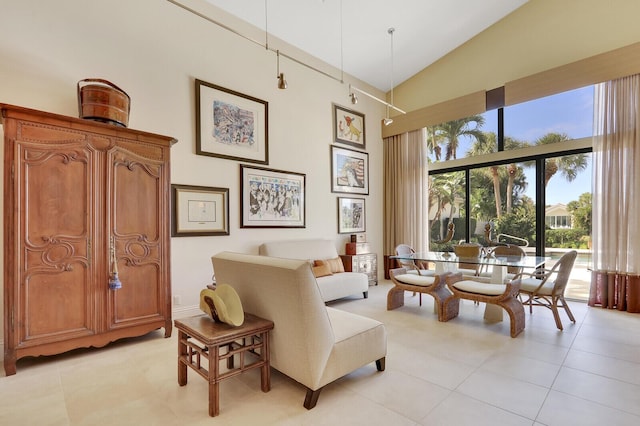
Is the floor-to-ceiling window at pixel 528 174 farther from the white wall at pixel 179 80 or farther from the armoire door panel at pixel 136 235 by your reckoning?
the armoire door panel at pixel 136 235

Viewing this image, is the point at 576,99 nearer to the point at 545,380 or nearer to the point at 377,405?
the point at 545,380

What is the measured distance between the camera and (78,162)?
2.80 metres

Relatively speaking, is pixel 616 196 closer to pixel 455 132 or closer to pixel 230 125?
pixel 455 132

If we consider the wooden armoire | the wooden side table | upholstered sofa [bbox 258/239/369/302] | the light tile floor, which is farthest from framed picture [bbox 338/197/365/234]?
the wooden side table

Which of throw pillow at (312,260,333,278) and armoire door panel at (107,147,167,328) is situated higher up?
armoire door panel at (107,147,167,328)

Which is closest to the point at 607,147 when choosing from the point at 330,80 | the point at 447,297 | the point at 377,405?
the point at 447,297

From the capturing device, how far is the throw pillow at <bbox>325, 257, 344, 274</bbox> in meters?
5.18

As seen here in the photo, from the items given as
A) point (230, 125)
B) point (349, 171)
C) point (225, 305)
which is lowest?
point (225, 305)

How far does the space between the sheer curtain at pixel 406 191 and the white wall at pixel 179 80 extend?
5.10 feet

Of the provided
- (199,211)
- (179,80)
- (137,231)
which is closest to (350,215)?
(199,211)

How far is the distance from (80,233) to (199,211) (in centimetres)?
141

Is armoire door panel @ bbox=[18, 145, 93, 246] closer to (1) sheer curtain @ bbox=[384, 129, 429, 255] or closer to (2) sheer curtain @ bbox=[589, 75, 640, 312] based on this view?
(1) sheer curtain @ bbox=[384, 129, 429, 255]

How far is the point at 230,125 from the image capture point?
14.4ft

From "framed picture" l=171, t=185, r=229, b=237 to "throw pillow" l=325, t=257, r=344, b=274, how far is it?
1797mm
